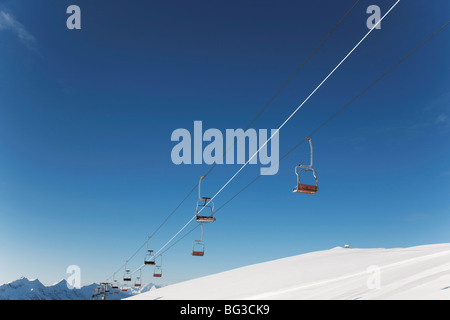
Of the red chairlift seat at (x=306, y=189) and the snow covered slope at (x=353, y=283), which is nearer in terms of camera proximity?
the red chairlift seat at (x=306, y=189)

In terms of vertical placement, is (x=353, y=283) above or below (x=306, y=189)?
below

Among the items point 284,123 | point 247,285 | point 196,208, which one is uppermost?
point 284,123

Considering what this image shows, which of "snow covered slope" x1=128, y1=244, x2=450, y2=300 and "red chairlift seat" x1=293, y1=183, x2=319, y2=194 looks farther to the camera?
"snow covered slope" x1=128, y1=244, x2=450, y2=300

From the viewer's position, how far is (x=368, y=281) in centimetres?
1645

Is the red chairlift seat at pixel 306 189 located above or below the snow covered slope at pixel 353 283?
above

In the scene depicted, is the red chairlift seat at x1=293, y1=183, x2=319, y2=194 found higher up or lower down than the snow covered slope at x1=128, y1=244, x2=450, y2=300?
higher up

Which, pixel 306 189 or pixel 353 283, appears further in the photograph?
pixel 353 283

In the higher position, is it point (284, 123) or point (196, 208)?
point (284, 123)
